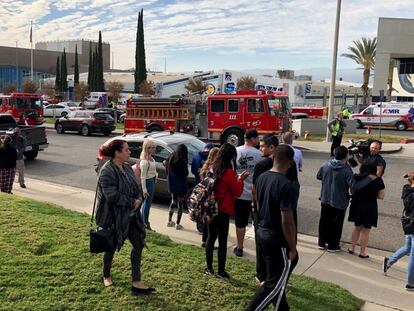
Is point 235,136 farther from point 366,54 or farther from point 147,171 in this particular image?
point 366,54

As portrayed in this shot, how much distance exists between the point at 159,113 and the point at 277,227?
17.8 metres

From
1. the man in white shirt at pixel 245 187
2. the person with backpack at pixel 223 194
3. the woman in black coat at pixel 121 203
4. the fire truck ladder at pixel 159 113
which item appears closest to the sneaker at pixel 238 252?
the man in white shirt at pixel 245 187

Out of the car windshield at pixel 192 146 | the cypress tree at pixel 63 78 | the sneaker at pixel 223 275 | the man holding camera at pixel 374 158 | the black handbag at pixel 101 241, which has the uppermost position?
the cypress tree at pixel 63 78

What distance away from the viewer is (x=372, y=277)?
20.4 feet

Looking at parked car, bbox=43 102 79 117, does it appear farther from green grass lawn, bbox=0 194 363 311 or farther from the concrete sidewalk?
green grass lawn, bbox=0 194 363 311

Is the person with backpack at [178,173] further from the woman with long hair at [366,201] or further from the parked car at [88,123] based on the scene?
the parked car at [88,123]

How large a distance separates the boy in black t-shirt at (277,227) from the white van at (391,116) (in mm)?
31204

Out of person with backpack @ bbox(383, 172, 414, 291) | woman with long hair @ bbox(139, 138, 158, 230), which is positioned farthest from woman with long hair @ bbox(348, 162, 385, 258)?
woman with long hair @ bbox(139, 138, 158, 230)

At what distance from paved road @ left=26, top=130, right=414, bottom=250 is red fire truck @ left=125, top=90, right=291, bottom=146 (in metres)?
2.19

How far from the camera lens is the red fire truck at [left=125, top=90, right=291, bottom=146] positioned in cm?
1919

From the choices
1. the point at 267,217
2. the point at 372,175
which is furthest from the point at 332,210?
the point at 267,217

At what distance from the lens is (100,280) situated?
15.5ft

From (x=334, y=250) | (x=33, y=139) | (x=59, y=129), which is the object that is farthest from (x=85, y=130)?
(x=334, y=250)

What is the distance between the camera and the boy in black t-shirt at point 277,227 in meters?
3.92
